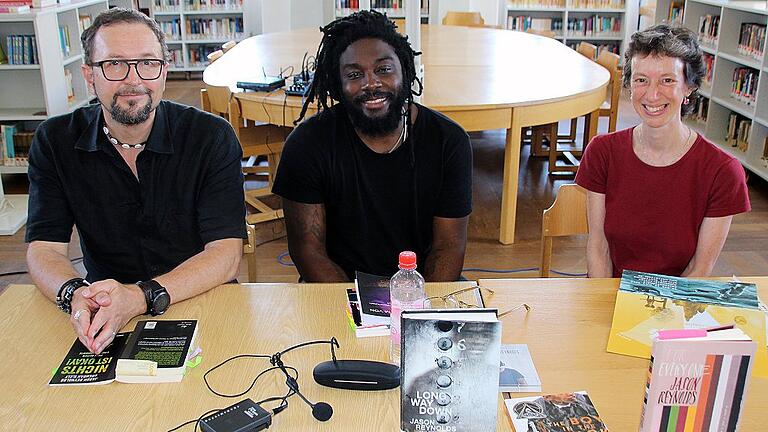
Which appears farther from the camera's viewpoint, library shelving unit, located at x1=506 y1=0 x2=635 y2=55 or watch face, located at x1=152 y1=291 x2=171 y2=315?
library shelving unit, located at x1=506 y1=0 x2=635 y2=55

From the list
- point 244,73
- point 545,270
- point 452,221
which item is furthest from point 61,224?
point 244,73

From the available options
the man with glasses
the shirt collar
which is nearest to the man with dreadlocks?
the man with glasses

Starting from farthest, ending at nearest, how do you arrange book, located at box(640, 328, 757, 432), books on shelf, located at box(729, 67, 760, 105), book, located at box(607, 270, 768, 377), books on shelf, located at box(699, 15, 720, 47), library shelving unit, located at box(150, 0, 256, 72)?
library shelving unit, located at box(150, 0, 256, 72), books on shelf, located at box(699, 15, 720, 47), books on shelf, located at box(729, 67, 760, 105), book, located at box(607, 270, 768, 377), book, located at box(640, 328, 757, 432)

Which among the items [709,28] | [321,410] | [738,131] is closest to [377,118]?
[321,410]

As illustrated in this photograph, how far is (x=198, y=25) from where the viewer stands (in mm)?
8203

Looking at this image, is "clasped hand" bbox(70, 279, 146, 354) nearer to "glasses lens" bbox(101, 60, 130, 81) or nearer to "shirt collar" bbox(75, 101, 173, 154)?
"shirt collar" bbox(75, 101, 173, 154)

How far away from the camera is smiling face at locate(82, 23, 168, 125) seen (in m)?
1.82

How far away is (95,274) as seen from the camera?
2025 mm

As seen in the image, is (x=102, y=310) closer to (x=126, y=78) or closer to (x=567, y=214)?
(x=126, y=78)

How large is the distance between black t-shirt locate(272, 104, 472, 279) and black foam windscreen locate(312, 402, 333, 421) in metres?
0.93

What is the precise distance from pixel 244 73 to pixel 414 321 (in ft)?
11.2

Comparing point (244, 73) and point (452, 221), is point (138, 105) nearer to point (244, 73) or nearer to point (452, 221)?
point (452, 221)

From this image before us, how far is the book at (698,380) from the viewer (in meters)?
0.97

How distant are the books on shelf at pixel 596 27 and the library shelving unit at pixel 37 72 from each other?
5.12m
